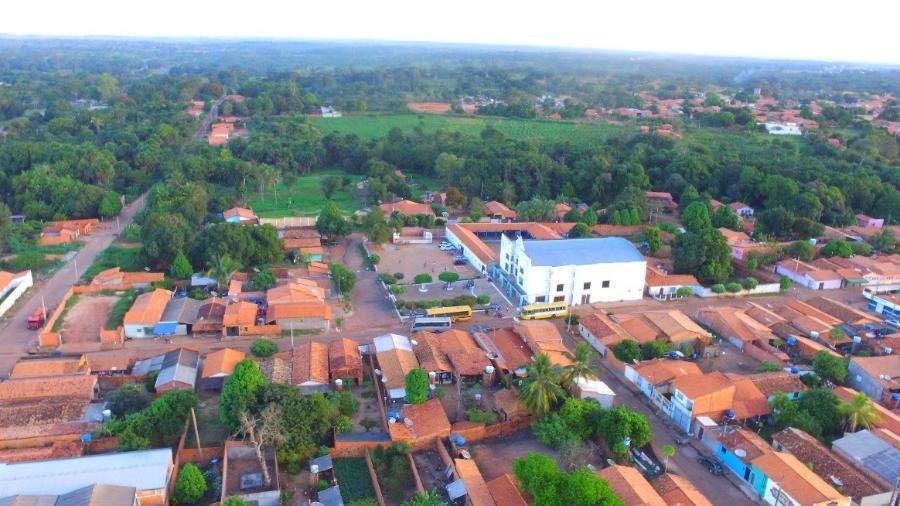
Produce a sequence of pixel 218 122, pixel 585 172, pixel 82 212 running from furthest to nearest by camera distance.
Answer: pixel 218 122
pixel 585 172
pixel 82 212

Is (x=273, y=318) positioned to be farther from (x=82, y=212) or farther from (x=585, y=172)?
(x=585, y=172)

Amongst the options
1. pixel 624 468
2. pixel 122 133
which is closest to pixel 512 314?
pixel 624 468

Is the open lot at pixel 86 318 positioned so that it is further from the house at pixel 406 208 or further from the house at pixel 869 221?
the house at pixel 869 221

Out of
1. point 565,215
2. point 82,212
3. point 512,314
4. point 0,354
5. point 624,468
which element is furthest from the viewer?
point 565,215

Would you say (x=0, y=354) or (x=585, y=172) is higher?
(x=585, y=172)

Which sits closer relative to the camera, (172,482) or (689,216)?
(172,482)
